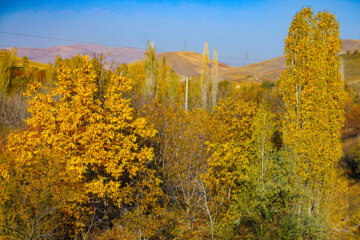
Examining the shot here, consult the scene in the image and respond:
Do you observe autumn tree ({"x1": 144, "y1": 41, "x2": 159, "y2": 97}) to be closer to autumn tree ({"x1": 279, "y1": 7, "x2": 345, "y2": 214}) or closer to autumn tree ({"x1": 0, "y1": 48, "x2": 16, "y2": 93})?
autumn tree ({"x1": 279, "y1": 7, "x2": 345, "y2": 214})

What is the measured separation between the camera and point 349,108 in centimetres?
4831

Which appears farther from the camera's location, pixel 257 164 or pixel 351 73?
pixel 351 73

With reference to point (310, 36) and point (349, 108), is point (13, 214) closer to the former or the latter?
point (310, 36)

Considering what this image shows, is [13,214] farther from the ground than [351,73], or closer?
closer

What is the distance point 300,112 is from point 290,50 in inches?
179

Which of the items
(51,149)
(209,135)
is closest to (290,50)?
(209,135)

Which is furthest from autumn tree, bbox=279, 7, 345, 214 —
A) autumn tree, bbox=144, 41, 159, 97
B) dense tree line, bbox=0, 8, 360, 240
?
autumn tree, bbox=144, 41, 159, 97

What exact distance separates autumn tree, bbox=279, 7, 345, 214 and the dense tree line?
6cm

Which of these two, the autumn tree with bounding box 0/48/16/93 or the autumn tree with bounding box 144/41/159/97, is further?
the autumn tree with bounding box 0/48/16/93

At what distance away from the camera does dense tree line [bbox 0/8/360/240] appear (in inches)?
473

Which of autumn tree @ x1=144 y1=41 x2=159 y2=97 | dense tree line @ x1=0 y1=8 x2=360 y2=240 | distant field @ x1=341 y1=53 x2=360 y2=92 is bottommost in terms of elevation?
dense tree line @ x1=0 y1=8 x2=360 y2=240

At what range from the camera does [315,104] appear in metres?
16.1

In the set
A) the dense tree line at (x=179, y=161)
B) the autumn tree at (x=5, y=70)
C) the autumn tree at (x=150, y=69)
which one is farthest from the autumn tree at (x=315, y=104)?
the autumn tree at (x=5, y=70)

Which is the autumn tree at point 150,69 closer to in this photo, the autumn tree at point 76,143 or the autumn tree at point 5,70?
the autumn tree at point 76,143
